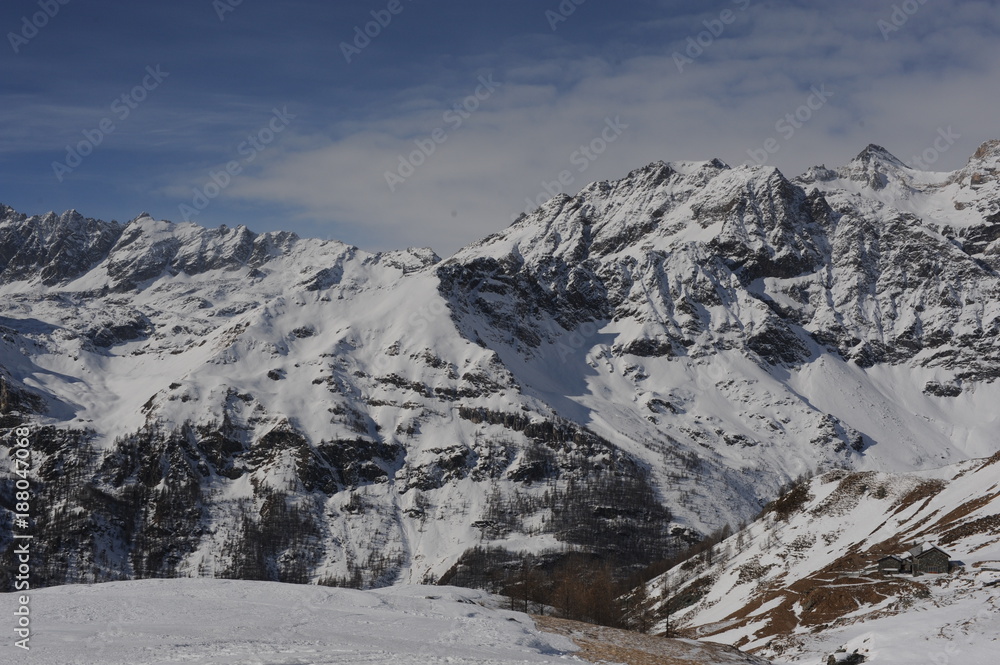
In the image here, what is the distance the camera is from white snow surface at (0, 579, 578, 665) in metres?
40.2

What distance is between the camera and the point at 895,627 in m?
53.3

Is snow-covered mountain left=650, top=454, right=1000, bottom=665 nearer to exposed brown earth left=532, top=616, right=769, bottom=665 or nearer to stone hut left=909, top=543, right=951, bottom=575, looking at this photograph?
stone hut left=909, top=543, right=951, bottom=575

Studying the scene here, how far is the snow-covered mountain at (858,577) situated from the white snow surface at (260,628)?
2197cm

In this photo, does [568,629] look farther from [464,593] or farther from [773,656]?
[464,593]

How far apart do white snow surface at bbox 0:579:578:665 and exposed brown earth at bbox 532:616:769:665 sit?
1.77 metres

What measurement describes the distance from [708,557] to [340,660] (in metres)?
130

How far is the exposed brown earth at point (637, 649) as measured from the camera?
4834 cm

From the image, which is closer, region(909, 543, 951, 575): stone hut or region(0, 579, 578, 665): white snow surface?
region(0, 579, 578, 665): white snow surface

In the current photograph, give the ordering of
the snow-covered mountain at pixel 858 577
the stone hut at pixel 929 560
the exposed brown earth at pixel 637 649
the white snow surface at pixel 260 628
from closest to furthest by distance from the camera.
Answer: the white snow surface at pixel 260 628 < the exposed brown earth at pixel 637 649 < the snow-covered mountain at pixel 858 577 < the stone hut at pixel 929 560

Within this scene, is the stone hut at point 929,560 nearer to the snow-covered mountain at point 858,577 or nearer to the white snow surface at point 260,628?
the snow-covered mountain at point 858,577

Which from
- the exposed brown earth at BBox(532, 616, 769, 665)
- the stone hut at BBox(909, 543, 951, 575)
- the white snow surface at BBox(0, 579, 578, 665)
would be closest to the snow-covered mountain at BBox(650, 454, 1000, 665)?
the stone hut at BBox(909, 543, 951, 575)

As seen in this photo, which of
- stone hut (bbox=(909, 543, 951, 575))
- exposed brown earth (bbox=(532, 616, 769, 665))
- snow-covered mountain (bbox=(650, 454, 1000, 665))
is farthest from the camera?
stone hut (bbox=(909, 543, 951, 575))

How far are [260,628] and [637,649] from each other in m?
22.7

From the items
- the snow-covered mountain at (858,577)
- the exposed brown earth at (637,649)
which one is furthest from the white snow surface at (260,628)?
the snow-covered mountain at (858,577)
